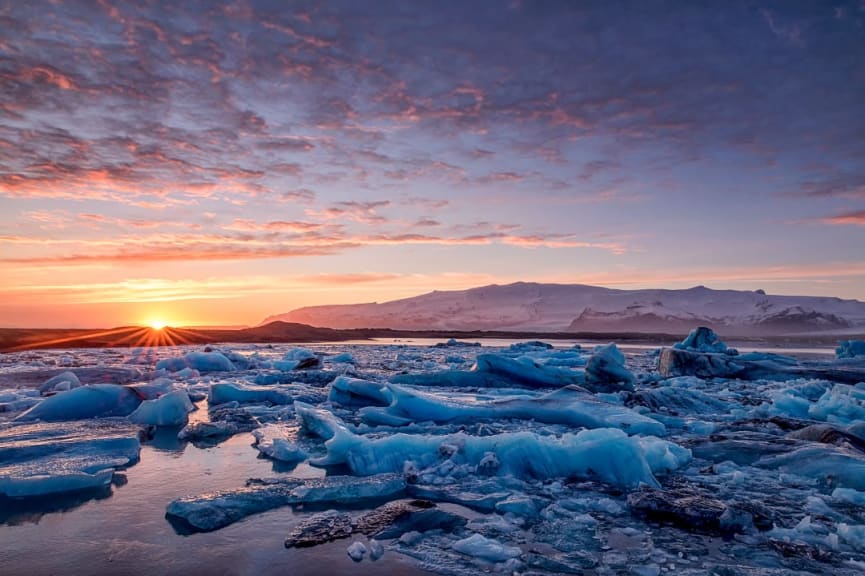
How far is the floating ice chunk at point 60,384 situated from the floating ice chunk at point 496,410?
5.59 m

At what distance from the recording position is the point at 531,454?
16.0ft

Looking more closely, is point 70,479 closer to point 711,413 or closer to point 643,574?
point 643,574

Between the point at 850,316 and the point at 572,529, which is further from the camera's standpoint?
the point at 850,316

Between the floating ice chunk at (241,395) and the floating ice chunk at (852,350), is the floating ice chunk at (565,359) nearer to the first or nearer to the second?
the floating ice chunk at (852,350)

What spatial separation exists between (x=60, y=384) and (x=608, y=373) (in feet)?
33.8

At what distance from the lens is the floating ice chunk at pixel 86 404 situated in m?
6.97

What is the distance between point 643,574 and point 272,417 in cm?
609

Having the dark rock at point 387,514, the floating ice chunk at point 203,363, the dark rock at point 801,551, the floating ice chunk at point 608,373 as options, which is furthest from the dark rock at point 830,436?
the floating ice chunk at point 203,363

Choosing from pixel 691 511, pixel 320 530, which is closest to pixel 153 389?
pixel 320 530

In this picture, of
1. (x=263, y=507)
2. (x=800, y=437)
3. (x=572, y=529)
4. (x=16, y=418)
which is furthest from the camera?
(x=16, y=418)

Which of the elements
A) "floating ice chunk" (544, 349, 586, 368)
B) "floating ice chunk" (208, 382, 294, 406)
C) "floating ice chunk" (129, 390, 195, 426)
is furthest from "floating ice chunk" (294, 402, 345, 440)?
"floating ice chunk" (544, 349, 586, 368)

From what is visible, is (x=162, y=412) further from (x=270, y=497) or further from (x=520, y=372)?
(x=520, y=372)

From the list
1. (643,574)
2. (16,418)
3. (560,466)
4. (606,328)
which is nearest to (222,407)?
(16,418)

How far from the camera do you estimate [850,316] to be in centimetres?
6744
